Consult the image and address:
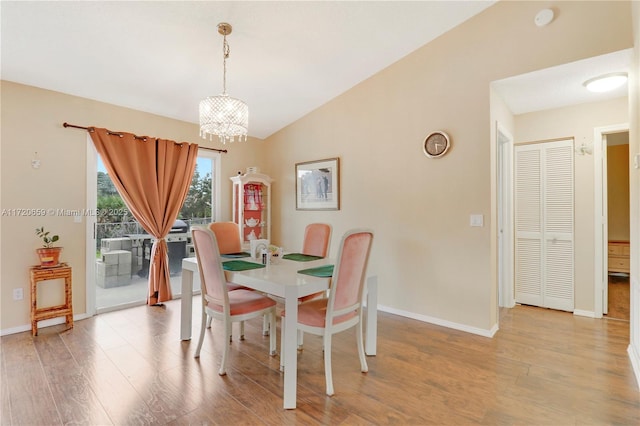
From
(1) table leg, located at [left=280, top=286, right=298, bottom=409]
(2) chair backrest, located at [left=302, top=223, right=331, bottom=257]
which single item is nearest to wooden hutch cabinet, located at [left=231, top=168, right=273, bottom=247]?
(2) chair backrest, located at [left=302, top=223, right=331, bottom=257]

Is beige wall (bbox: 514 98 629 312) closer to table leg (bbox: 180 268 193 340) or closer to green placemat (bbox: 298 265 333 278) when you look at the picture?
green placemat (bbox: 298 265 333 278)

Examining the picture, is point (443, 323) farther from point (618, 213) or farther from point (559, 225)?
point (618, 213)

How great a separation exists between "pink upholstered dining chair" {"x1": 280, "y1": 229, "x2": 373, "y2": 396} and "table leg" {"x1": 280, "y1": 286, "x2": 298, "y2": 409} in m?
0.04

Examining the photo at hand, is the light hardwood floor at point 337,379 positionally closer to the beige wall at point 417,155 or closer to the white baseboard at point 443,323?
the white baseboard at point 443,323

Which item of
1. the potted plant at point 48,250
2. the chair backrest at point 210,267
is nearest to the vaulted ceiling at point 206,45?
the potted plant at point 48,250

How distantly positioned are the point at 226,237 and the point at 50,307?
6.11 ft

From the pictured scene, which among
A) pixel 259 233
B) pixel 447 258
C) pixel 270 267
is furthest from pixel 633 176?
pixel 259 233

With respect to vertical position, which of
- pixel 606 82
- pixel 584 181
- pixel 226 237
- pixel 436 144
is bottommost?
pixel 226 237

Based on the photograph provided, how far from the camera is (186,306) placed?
2.86 metres

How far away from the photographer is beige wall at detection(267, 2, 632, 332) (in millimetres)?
2688

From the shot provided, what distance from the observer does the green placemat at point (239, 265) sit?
2465 mm

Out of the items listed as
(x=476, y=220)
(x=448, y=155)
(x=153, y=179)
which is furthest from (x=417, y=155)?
(x=153, y=179)

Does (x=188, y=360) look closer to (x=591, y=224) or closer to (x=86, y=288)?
(x=86, y=288)

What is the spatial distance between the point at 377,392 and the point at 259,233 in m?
3.25
